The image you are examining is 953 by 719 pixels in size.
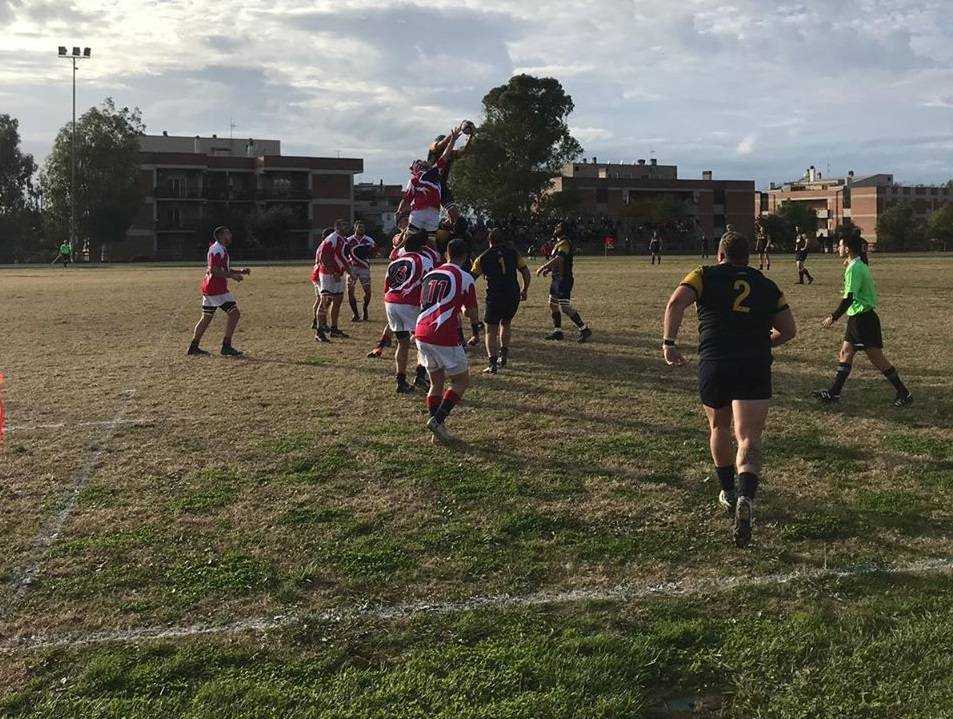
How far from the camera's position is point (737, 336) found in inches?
214

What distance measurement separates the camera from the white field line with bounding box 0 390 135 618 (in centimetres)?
448

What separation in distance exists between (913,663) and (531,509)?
2534mm

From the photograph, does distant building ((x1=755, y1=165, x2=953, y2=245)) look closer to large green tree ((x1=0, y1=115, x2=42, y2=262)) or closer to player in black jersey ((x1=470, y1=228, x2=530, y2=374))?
large green tree ((x1=0, y1=115, x2=42, y2=262))

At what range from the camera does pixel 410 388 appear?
993 centimetres

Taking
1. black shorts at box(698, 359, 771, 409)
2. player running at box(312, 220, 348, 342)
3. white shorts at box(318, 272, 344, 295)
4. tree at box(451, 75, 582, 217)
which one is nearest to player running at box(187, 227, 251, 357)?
player running at box(312, 220, 348, 342)

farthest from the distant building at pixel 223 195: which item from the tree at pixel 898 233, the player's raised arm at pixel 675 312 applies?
the player's raised arm at pixel 675 312

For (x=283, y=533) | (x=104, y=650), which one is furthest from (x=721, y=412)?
(x=104, y=650)

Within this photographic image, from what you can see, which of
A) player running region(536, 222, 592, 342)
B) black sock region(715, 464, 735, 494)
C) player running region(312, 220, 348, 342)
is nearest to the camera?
black sock region(715, 464, 735, 494)

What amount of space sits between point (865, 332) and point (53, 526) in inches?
294

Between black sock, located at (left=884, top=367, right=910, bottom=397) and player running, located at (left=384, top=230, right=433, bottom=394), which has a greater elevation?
player running, located at (left=384, top=230, right=433, bottom=394)

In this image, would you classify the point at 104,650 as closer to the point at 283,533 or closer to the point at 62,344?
the point at 283,533

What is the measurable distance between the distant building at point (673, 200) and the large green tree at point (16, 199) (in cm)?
4837

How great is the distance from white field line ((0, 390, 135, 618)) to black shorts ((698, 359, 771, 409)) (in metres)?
4.04

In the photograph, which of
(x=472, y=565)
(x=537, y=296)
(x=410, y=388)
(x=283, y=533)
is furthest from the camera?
(x=537, y=296)
